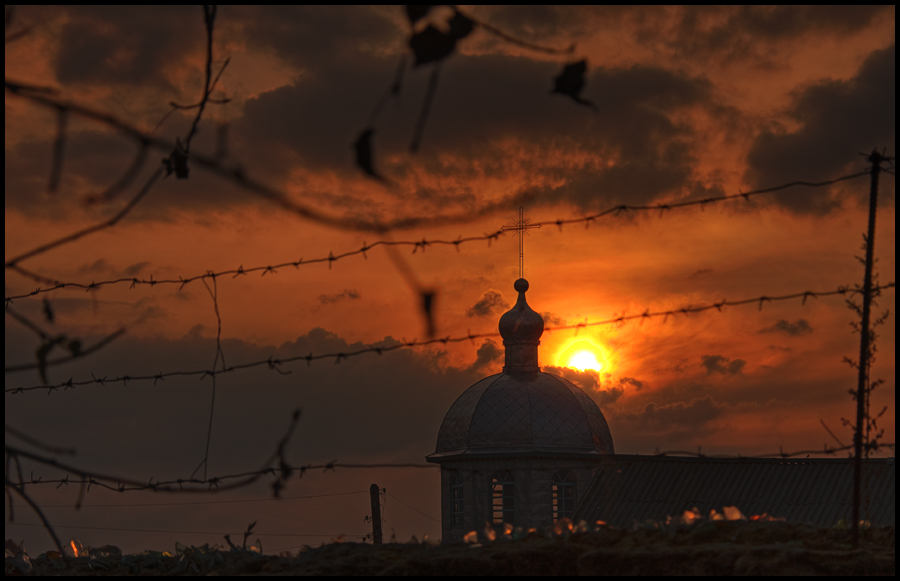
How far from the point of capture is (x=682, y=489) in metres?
24.6

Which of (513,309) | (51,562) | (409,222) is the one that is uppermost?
(513,309)

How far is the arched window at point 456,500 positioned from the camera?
29.3 metres

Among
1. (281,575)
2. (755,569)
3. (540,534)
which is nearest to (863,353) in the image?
(755,569)

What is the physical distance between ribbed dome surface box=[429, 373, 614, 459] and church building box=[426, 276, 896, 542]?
30 mm

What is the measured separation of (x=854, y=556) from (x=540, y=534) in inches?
83.8

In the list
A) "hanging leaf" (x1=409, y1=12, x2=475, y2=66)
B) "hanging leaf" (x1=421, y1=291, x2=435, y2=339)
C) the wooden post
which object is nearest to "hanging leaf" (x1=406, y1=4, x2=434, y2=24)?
"hanging leaf" (x1=409, y1=12, x2=475, y2=66)

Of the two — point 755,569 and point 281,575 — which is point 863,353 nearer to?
point 755,569

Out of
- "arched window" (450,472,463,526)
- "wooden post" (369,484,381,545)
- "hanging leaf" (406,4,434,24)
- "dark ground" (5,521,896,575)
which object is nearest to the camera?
"hanging leaf" (406,4,434,24)

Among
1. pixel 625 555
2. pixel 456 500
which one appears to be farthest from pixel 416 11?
pixel 456 500

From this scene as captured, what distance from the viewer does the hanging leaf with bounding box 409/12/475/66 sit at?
3320 mm

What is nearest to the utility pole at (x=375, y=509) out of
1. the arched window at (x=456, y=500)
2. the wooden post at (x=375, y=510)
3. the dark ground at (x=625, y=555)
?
the wooden post at (x=375, y=510)

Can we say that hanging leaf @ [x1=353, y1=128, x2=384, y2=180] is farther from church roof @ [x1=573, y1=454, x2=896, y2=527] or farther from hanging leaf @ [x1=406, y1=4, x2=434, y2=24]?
church roof @ [x1=573, y1=454, x2=896, y2=527]

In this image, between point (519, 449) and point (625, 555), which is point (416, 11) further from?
point (519, 449)

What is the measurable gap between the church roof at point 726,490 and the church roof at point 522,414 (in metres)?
2.16
